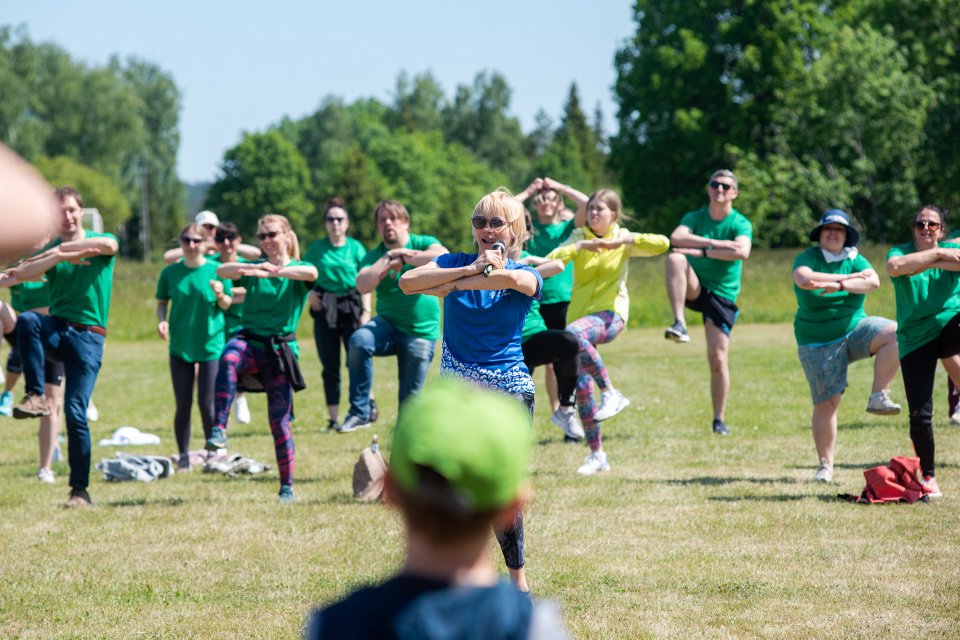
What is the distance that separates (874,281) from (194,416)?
968 cm

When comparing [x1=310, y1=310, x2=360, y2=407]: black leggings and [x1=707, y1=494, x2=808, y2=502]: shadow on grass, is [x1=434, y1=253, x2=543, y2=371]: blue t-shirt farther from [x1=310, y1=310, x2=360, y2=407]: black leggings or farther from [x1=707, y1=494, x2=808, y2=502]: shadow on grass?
[x1=310, y1=310, x2=360, y2=407]: black leggings

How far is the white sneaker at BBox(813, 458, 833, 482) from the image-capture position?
9.02 metres

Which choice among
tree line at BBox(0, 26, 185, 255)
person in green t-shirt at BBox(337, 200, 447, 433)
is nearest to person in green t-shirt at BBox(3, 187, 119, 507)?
person in green t-shirt at BBox(337, 200, 447, 433)

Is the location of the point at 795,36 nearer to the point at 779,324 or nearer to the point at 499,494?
the point at 779,324

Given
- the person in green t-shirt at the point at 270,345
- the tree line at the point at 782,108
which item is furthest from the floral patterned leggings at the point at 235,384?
the tree line at the point at 782,108

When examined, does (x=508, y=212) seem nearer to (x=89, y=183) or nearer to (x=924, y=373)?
(x=924, y=373)

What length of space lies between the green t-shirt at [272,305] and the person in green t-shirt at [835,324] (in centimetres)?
372

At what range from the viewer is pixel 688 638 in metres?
5.38

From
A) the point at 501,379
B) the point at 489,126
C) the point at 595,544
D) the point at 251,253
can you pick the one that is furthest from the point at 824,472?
the point at 489,126

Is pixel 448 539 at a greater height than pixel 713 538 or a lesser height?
greater

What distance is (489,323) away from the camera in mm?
5832

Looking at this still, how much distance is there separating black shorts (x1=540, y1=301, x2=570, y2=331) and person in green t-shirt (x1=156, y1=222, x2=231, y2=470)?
9.54ft

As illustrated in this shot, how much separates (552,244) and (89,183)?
6666 centimetres

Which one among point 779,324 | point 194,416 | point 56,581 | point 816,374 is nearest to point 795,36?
point 779,324
